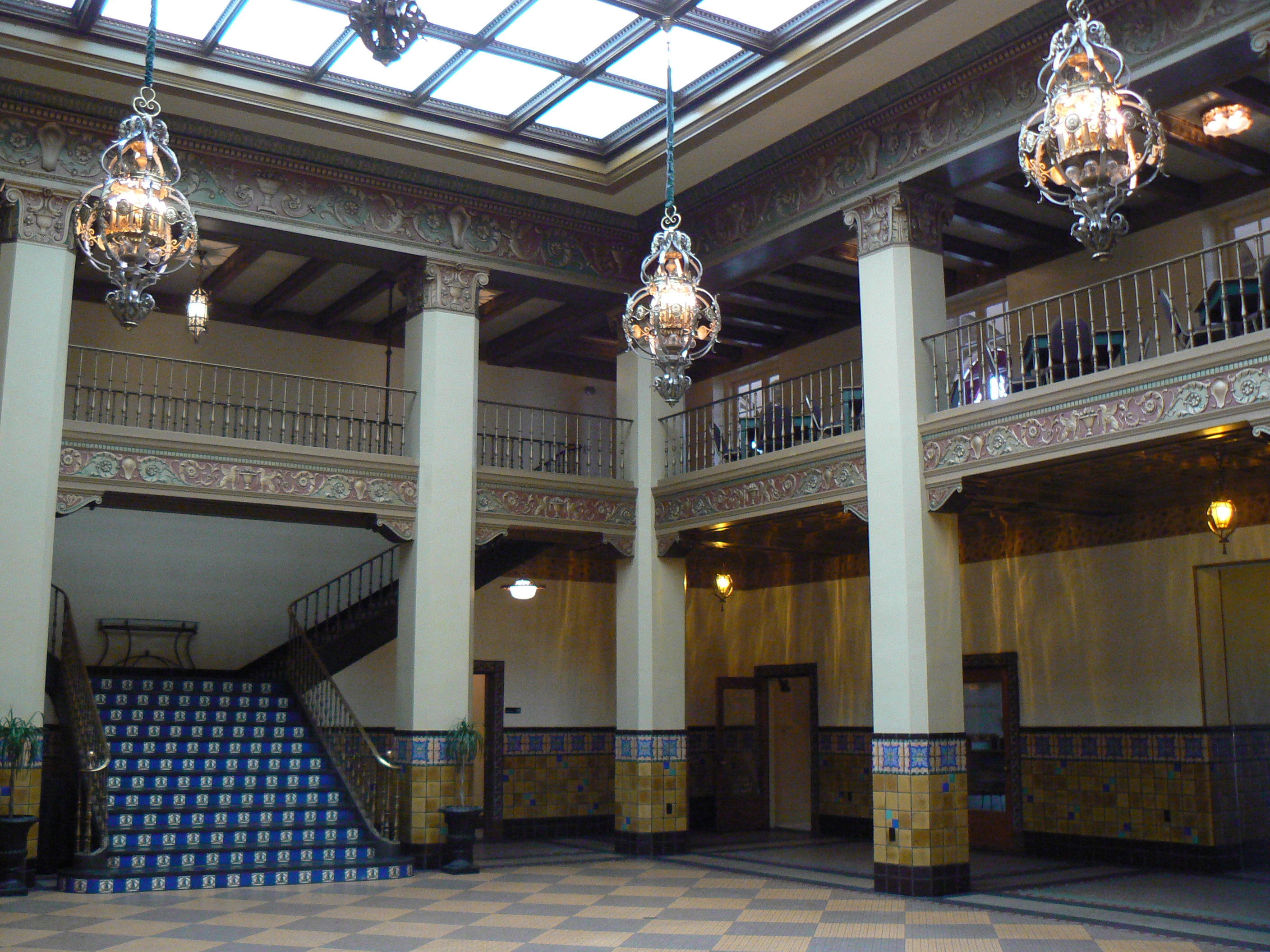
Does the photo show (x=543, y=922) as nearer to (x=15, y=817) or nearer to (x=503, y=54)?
(x=15, y=817)

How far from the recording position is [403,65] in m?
10.3

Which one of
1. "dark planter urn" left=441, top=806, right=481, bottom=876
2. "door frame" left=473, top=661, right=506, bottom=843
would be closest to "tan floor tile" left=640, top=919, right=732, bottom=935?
"dark planter urn" left=441, top=806, right=481, bottom=876

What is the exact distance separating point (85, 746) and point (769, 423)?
716 cm

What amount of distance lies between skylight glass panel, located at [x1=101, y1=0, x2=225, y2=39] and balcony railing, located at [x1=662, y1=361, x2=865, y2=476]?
17.7ft

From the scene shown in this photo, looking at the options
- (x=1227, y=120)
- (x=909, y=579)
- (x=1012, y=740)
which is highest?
(x=1227, y=120)

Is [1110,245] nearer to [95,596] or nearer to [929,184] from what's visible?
[929,184]

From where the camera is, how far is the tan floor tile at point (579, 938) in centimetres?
779

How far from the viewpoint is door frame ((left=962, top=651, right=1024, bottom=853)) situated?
1253 centimetres

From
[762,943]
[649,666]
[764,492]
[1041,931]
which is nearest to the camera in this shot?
[762,943]

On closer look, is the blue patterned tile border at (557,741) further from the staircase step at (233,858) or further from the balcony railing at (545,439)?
the staircase step at (233,858)

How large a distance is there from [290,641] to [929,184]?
321 inches

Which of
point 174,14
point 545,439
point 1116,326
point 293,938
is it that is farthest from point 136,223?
point 545,439

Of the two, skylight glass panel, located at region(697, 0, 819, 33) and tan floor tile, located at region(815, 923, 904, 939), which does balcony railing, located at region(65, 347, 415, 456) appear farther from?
tan floor tile, located at region(815, 923, 904, 939)

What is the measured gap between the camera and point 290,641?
537 inches
